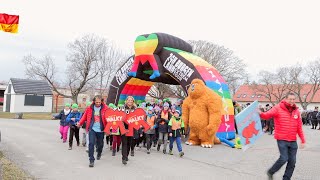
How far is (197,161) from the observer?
913 cm

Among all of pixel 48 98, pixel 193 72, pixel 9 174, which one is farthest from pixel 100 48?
pixel 9 174

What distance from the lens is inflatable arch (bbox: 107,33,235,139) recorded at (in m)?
13.3

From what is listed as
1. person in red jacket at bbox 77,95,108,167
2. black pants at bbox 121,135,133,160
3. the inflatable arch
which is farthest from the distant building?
person in red jacket at bbox 77,95,108,167

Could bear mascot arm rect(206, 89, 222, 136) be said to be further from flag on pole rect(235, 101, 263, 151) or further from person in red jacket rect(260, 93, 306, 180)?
person in red jacket rect(260, 93, 306, 180)

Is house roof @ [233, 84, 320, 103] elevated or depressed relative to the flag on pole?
elevated

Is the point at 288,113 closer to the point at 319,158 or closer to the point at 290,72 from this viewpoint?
the point at 319,158

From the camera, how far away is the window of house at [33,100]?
138 feet

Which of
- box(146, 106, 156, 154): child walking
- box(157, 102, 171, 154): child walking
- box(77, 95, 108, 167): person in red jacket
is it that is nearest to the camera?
box(77, 95, 108, 167): person in red jacket

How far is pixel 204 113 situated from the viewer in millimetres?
11945

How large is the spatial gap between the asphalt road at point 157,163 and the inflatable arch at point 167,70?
2424 millimetres

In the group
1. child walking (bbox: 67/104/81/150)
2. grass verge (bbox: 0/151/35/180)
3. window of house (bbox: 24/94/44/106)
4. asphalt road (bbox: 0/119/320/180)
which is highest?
window of house (bbox: 24/94/44/106)

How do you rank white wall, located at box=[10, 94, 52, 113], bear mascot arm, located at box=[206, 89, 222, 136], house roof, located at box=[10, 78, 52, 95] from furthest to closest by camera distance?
1. house roof, located at box=[10, 78, 52, 95]
2. white wall, located at box=[10, 94, 52, 113]
3. bear mascot arm, located at box=[206, 89, 222, 136]

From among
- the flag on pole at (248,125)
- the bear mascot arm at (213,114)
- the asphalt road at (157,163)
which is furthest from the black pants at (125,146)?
the bear mascot arm at (213,114)

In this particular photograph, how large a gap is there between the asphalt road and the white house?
32.4 m
